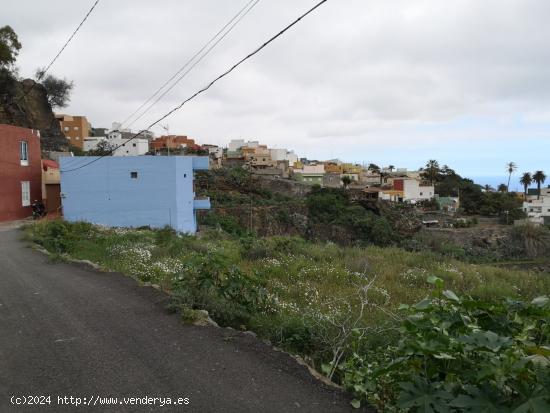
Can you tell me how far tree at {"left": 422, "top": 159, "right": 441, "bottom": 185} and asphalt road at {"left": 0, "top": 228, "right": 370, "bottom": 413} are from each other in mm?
79087

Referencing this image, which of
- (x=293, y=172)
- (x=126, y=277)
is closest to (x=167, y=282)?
(x=126, y=277)

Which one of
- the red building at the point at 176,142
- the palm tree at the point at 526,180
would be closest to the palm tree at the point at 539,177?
the palm tree at the point at 526,180

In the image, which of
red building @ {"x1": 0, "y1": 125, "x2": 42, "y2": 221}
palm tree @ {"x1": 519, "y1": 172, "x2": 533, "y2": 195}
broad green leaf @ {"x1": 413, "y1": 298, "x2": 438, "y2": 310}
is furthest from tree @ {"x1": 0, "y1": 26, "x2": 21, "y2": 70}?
palm tree @ {"x1": 519, "y1": 172, "x2": 533, "y2": 195}

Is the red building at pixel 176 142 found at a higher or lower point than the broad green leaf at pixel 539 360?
higher

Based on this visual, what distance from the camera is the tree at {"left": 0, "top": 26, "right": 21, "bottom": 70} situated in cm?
3566

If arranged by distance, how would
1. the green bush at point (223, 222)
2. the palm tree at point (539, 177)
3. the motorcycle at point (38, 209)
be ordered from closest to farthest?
the motorcycle at point (38, 209), the green bush at point (223, 222), the palm tree at point (539, 177)

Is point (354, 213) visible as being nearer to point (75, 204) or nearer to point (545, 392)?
Result: point (75, 204)

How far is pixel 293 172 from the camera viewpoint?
7606 centimetres

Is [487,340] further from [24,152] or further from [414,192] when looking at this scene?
[414,192]

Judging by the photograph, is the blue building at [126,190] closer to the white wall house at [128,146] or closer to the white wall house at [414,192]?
the white wall house at [128,146]

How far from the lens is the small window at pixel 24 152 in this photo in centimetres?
2403

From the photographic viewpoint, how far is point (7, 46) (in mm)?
36781

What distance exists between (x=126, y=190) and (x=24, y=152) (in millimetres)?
6308

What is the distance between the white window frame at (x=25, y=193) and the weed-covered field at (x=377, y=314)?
11909 mm
